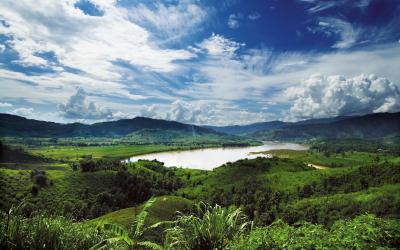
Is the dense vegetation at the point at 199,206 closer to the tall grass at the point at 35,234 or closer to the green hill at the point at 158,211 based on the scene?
the tall grass at the point at 35,234

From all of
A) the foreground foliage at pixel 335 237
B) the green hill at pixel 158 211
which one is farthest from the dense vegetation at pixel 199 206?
the green hill at pixel 158 211

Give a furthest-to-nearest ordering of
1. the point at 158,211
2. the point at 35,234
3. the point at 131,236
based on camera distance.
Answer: the point at 158,211
the point at 131,236
the point at 35,234

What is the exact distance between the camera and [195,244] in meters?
8.47

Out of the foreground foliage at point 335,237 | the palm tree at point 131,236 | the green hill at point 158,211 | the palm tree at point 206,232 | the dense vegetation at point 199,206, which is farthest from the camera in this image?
the green hill at point 158,211

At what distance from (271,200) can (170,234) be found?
3891 inches

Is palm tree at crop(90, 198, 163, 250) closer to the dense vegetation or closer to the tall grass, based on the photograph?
the dense vegetation

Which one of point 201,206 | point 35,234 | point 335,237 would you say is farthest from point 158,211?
point 335,237

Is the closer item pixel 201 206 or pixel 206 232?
pixel 206 232

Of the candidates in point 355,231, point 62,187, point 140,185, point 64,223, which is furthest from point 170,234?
point 140,185

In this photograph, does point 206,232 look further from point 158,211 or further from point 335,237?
point 158,211

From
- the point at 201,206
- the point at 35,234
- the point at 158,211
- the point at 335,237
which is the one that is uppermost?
the point at 335,237

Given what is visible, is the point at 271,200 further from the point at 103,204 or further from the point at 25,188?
the point at 25,188

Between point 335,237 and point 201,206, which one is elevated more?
point 335,237

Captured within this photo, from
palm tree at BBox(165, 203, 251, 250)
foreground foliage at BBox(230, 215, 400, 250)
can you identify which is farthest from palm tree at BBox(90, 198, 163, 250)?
foreground foliage at BBox(230, 215, 400, 250)
